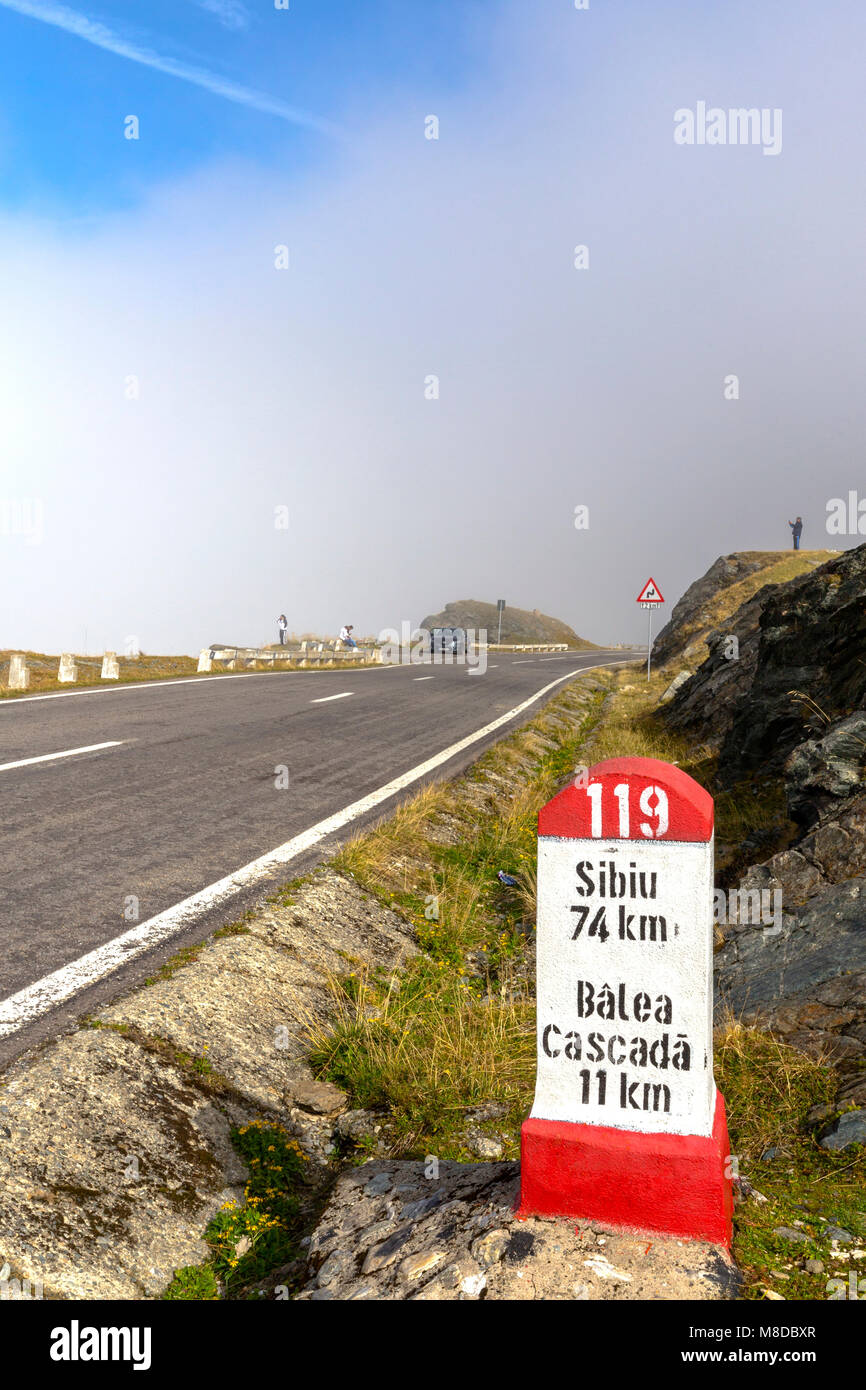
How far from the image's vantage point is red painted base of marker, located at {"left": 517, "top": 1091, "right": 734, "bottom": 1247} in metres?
2.68

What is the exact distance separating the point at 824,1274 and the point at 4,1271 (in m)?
2.36

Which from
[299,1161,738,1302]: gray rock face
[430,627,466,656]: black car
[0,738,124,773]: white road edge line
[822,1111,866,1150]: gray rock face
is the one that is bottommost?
[299,1161,738,1302]: gray rock face

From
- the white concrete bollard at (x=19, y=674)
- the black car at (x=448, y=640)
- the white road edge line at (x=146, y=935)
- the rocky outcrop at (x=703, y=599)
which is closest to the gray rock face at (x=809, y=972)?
the white road edge line at (x=146, y=935)

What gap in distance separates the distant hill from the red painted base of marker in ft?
284

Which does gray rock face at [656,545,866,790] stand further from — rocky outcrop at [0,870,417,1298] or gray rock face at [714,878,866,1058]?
rocky outcrop at [0,870,417,1298]

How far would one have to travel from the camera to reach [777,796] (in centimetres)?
756

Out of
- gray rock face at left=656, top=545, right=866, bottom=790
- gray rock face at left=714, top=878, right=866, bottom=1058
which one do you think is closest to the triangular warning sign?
gray rock face at left=656, top=545, right=866, bottom=790

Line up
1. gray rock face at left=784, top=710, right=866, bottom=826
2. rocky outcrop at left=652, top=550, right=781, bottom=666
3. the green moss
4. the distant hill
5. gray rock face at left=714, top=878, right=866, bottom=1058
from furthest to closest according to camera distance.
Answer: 1. the distant hill
2. rocky outcrop at left=652, top=550, right=781, bottom=666
3. gray rock face at left=784, top=710, right=866, bottom=826
4. gray rock face at left=714, top=878, right=866, bottom=1058
5. the green moss

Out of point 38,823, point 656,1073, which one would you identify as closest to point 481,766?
point 38,823

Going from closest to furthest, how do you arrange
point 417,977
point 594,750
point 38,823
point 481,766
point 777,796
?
point 417,977 → point 38,823 → point 777,796 → point 481,766 → point 594,750

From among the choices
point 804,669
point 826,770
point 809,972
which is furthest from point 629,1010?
point 804,669

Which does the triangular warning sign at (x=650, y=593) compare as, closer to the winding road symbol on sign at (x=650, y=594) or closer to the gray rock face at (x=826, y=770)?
the winding road symbol on sign at (x=650, y=594)

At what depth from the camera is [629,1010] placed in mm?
2814
